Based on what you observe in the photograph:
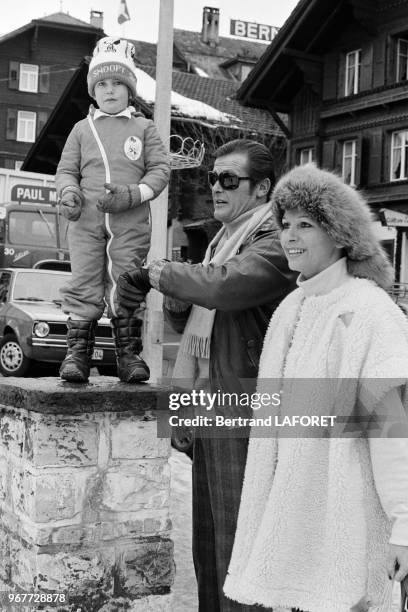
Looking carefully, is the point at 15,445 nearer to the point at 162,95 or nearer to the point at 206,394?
the point at 206,394

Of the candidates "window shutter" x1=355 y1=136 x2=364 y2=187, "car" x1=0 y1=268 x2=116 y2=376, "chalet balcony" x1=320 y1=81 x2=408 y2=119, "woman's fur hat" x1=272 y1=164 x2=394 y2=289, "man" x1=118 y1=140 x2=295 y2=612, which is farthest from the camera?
"window shutter" x1=355 y1=136 x2=364 y2=187

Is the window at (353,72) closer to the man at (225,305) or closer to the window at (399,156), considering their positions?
the window at (399,156)

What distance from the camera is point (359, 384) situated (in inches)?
94.6

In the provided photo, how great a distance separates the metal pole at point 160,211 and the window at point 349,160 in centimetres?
1517

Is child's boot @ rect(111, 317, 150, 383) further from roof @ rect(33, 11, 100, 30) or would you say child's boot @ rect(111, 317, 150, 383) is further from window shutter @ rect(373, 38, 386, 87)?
roof @ rect(33, 11, 100, 30)

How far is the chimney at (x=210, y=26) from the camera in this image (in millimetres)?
50625

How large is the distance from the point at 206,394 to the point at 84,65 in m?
23.4

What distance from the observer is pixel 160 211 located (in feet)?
26.7

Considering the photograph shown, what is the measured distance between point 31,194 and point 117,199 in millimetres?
12579

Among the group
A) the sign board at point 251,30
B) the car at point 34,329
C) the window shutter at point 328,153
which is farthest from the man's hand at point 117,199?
the sign board at point 251,30

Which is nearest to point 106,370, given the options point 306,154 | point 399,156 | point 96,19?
point 399,156

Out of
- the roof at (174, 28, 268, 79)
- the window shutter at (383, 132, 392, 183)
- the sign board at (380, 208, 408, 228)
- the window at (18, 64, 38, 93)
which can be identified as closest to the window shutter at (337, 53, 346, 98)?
the window shutter at (383, 132, 392, 183)

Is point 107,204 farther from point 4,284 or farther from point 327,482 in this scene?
point 4,284

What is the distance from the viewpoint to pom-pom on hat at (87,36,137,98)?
3398 mm
